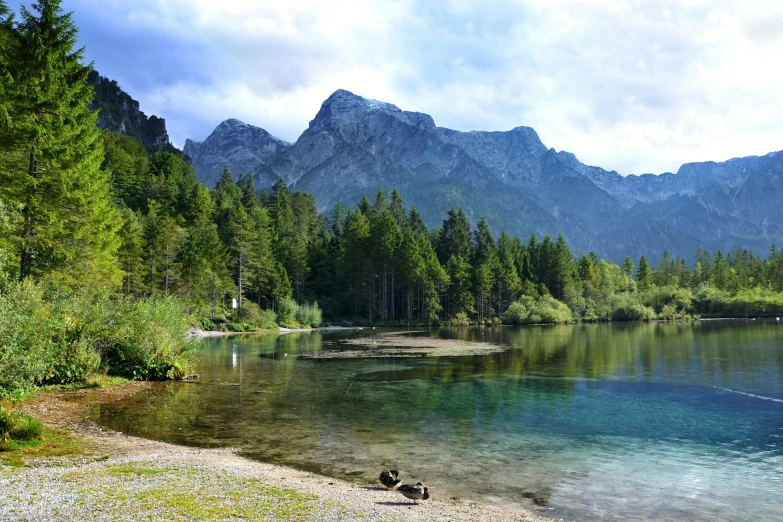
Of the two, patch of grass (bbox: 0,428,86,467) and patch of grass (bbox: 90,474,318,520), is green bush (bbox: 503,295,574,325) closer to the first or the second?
patch of grass (bbox: 0,428,86,467)

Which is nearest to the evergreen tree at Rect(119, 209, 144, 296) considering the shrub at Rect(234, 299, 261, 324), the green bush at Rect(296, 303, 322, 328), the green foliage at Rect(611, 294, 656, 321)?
the shrub at Rect(234, 299, 261, 324)

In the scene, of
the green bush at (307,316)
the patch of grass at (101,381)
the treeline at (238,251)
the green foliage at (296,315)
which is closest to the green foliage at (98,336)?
the patch of grass at (101,381)

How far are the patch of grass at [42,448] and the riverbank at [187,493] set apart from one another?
0.56 feet

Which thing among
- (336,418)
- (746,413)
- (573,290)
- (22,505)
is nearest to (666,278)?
→ (573,290)

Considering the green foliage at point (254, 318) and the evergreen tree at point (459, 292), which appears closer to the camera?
the green foliage at point (254, 318)

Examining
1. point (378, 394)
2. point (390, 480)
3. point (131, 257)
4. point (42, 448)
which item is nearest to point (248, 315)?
point (131, 257)

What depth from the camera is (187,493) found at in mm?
9453

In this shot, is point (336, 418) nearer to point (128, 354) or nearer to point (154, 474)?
point (154, 474)

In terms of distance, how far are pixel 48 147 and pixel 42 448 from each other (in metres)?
19.4

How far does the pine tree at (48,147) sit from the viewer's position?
83.7 feet

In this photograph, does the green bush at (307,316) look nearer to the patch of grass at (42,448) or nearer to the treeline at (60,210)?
the treeline at (60,210)

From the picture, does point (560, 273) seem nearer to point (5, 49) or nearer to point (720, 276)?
point (720, 276)

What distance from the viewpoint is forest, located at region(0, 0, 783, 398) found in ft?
82.1

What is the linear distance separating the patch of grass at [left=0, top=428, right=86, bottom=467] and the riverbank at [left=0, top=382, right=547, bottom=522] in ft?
0.56
